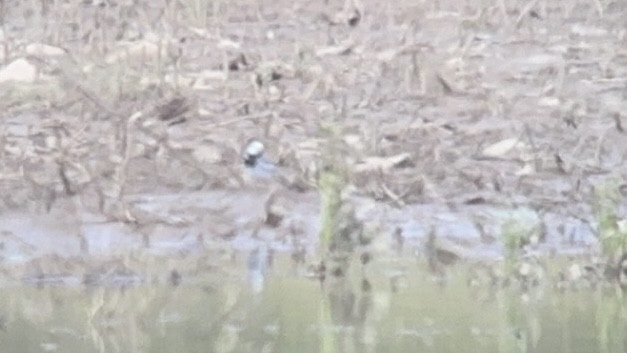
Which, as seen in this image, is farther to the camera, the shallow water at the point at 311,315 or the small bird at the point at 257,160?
the small bird at the point at 257,160

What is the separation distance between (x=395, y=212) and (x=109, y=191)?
895mm

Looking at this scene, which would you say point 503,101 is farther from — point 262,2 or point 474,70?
point 262,2

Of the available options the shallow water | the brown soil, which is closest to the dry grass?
the brown soil

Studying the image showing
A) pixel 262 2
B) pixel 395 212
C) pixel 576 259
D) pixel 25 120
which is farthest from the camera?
pixel 262 2

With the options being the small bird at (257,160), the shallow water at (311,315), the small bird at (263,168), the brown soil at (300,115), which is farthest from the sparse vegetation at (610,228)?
the small bird at (257,160)

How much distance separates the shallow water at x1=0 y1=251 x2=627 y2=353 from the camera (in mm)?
5895

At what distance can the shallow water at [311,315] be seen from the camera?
5.89 metres

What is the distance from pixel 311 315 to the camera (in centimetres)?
618

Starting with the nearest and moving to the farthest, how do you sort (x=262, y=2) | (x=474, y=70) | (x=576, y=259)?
(x=576, y=259)
(x=474, y=70)
(x=262, y=2)

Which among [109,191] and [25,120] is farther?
[25,120]

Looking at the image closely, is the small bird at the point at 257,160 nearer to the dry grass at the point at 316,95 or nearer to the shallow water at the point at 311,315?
the dry grass at the point at 316,95

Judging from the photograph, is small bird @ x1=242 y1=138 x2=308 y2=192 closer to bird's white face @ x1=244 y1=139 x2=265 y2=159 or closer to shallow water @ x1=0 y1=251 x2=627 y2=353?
bird's white face @ x1=244 y1=139 x2=265 y2=159

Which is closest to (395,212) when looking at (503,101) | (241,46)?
(503,101)

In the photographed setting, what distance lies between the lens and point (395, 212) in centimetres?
735
